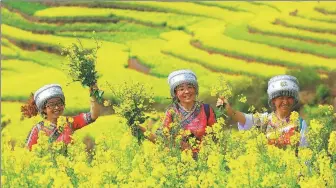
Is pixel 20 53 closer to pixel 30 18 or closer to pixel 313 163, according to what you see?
pixel 30 18

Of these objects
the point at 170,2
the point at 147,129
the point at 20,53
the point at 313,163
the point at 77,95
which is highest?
the point at 170,2

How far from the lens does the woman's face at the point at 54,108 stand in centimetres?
715

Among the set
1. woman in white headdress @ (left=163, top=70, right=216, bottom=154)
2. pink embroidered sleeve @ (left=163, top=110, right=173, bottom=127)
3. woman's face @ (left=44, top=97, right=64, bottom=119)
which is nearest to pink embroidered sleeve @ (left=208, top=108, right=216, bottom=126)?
woman in white headdress @ (left=163, top=70, right=216, bottom=154)

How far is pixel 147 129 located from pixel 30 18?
2327 cm

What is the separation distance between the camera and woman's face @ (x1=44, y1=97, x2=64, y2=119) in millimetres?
7148

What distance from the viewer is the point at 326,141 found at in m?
6.05

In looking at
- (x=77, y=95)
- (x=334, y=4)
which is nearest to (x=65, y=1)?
(x=334, y=4)

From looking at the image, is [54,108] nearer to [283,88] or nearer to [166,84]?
[283,88]

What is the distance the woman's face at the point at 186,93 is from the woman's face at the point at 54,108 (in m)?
0.94

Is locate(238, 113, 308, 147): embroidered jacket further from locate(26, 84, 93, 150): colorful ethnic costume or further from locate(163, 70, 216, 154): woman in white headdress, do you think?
locate(26, 84, 93, 150): colorful ethnic costume

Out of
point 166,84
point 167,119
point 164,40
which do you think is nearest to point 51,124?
point 167,119

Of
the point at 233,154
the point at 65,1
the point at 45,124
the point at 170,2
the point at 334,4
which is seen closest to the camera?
the point at 233,154

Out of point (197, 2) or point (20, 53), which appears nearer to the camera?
point (20, 53)

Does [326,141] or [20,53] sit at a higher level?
[20,53]
